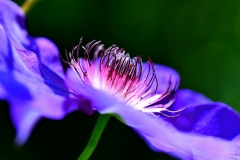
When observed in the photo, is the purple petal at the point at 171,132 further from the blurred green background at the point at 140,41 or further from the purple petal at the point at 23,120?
the blurred green background at the point at 140,41

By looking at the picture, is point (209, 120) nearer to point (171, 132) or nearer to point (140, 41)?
point (171, 132)

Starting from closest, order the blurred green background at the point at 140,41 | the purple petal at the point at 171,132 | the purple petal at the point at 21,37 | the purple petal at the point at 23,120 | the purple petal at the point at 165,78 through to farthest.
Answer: the purple petal at the point at 23,120 < the purple petal at the point at 171,132 < the purple petal at the point at 21,37 < the purple petal at the point at 165,78 < the blurred green background at the point at 140,41

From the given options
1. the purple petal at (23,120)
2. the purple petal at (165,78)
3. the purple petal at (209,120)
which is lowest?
the purple petal at (165,78)

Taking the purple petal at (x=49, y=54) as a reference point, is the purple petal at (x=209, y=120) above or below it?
below

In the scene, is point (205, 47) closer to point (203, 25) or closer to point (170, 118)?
point (203, 25)

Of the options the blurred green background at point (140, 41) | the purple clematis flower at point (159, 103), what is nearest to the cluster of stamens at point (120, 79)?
the purple clematis flower at point (159, 103)

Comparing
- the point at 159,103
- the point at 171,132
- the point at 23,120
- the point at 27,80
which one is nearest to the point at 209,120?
the point at 159,103

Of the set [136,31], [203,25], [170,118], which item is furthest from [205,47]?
[170,118]
